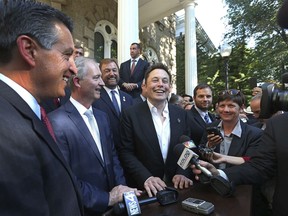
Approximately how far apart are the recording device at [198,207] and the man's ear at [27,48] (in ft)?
3.81

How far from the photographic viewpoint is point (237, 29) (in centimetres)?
1827

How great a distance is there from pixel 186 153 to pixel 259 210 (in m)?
1.25

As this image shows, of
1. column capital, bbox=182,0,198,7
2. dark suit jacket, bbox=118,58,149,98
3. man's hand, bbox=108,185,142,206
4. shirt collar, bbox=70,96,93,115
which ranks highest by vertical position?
column capital, bbox=182,0,198,7

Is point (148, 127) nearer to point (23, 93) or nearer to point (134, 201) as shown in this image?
point (134, 201)

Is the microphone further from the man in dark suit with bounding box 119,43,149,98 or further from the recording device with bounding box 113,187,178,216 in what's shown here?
the man in dark suit with bounding box 119,43,149,98

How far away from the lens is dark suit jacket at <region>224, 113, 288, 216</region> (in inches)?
66.4

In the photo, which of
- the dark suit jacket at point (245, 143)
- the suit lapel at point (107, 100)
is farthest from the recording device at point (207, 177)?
the suit lapel at point (107, 100)

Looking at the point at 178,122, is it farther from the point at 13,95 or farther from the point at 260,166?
the point at 13,95

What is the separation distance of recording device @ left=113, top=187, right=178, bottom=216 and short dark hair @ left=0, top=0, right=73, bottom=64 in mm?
945

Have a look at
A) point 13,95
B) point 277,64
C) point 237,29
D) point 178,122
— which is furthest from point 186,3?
point 13,95

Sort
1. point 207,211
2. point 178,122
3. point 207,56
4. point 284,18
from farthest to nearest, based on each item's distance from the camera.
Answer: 1. point 207,56
2. point 178,122
3. point 207,211
4. point 284,18

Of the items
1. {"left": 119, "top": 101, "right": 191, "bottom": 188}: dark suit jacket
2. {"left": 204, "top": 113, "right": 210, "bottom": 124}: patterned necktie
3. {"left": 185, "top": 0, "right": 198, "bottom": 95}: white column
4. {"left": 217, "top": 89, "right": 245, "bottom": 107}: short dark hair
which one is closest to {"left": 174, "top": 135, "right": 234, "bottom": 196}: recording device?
{"left": 119, "top": 101, "right": 191, "bottom": 188}: dark suit jacket

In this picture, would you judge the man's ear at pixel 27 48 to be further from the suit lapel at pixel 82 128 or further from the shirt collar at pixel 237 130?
the shirt collar at pixel 237 130

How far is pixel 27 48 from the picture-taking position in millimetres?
1026
